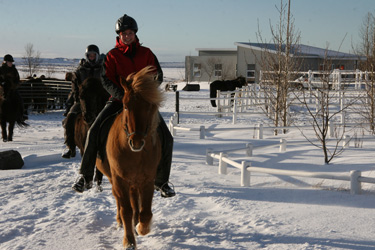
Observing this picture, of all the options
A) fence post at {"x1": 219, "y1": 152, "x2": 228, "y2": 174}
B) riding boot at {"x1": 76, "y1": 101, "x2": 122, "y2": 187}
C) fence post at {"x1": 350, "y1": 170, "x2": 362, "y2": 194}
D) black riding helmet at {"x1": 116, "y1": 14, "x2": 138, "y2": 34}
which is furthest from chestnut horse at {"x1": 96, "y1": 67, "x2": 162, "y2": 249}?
fence post at {"x1": 219, "y1": 152, "x2": 228, "y2": 174}

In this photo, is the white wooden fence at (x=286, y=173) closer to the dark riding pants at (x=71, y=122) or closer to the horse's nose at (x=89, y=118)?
the horse's nose at (x=89, y=118)

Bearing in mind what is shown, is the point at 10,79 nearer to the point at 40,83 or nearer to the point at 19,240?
the point at 19,240

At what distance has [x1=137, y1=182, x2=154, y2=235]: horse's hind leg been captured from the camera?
16.5ft

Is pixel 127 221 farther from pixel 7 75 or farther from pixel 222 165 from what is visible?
pixel 7 75

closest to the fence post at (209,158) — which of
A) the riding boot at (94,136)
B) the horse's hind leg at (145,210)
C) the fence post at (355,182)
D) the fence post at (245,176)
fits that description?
the fence post at (245,176)

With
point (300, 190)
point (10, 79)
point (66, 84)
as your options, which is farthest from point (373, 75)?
point (66, 84)

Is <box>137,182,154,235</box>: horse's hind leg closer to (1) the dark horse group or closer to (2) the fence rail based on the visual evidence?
(1) the dark horse group

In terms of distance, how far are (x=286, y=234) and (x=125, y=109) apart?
97.1 inches

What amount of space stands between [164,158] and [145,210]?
741 mm

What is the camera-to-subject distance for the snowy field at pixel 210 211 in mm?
5195

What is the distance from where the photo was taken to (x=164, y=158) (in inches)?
218

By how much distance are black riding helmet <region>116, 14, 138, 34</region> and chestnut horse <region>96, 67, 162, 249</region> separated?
972 mm

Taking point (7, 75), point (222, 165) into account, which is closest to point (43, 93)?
point (7, 75)

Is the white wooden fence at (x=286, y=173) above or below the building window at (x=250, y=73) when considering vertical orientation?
below
